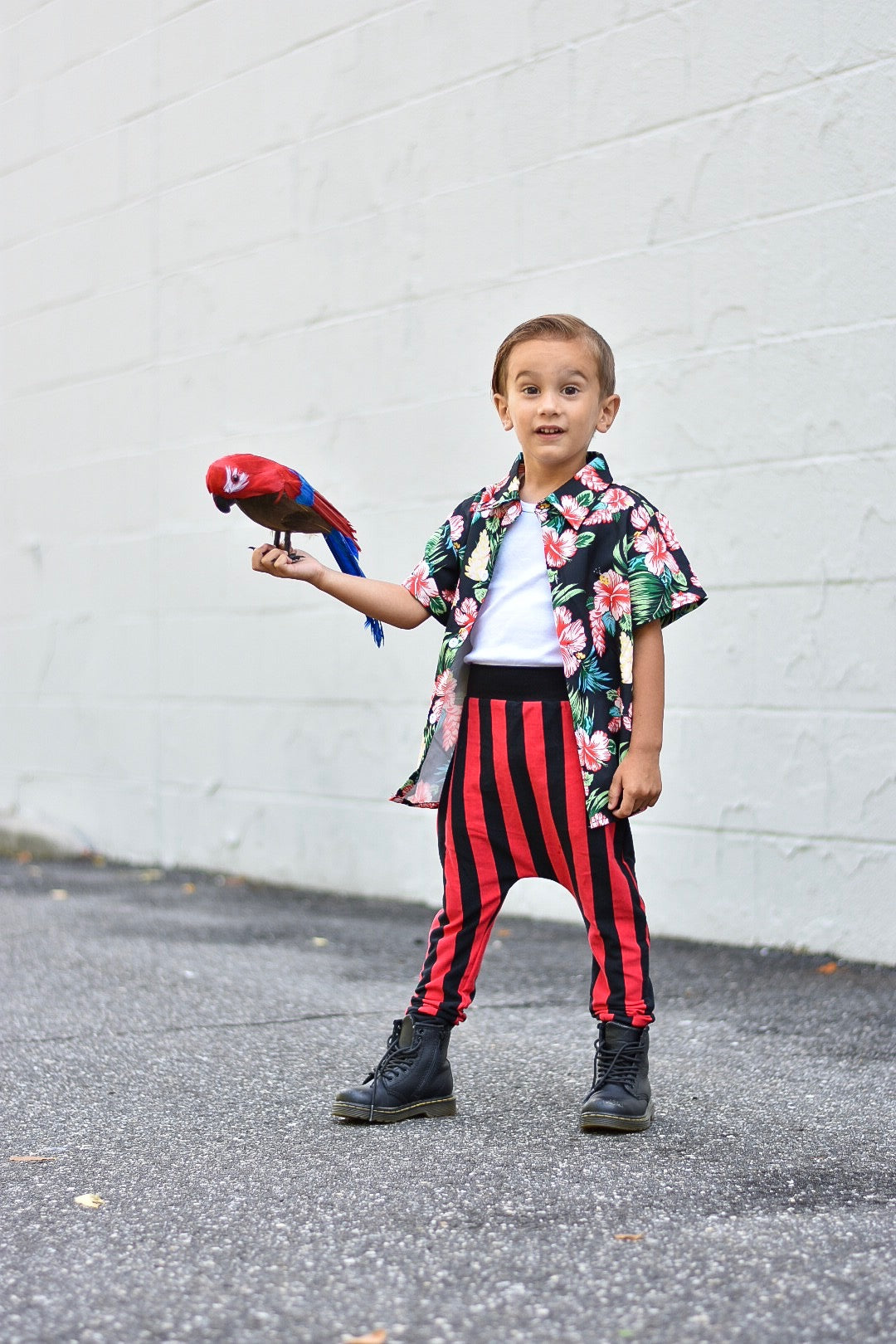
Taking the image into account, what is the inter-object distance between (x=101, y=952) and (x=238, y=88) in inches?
153

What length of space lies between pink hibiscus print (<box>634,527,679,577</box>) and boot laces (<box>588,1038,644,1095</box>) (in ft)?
3.04

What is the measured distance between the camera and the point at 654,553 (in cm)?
300

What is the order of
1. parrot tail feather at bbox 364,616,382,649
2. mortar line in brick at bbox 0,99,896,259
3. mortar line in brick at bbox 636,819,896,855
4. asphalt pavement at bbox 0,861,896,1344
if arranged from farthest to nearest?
mortar line in brick at bbox 0,99,896,259
mortar line in brick at bbox 636,819,896,855
parrot tail feather at bbox 364,616,382,649
asphalt pavement at bbox 0,861,896,1344

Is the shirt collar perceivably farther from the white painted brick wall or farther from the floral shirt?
the white painted brick wall

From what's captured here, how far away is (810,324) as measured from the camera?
190 inches

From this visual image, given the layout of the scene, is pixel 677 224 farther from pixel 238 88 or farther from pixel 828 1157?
pixel 828 1157

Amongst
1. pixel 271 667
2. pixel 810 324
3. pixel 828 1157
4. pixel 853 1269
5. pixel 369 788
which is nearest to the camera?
pixel 853 1269

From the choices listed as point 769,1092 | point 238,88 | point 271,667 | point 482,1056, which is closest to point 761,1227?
point 769,1092

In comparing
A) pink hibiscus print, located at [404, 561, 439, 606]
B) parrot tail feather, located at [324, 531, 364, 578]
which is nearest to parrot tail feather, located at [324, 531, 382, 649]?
parrot tail feather, located at [324, 531, 364, 578]

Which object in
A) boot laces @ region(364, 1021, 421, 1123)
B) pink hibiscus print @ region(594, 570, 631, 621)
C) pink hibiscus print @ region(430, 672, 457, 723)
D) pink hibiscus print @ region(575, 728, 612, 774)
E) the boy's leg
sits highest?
pink hibiscus print @ region(594, 570, 631, 621)

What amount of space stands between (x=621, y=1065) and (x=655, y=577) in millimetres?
951

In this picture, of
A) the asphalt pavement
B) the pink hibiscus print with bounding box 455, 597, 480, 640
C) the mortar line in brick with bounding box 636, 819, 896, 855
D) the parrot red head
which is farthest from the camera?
the mortar line in brick with bounding box 636, 819, 896, 855

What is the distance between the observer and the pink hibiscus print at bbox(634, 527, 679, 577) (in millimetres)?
2986

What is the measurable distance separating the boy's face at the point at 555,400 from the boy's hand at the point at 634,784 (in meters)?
0.60
